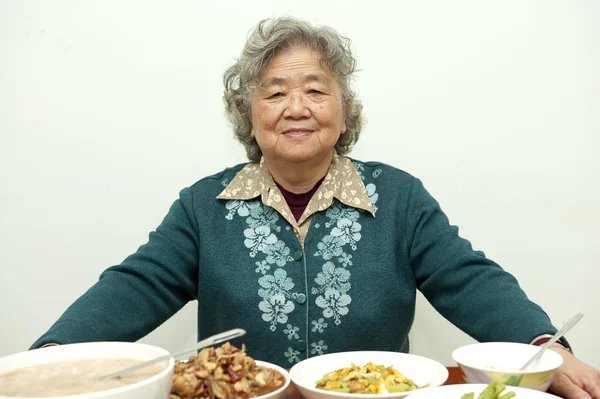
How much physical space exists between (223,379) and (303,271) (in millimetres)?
828

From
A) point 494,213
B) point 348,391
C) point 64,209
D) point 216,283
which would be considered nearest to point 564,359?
point 348,391

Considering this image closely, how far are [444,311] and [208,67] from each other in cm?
138

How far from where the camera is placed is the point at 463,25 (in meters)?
2.41

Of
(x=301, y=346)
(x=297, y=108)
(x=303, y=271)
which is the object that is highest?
(x=297, y=108)

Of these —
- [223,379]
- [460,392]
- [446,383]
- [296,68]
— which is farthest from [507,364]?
[296,68]

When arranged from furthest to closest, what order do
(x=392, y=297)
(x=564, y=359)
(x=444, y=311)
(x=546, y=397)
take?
(x=392, y=297)
(x=444, y=311)
(x=564, y=359)
(x=546, y=397)

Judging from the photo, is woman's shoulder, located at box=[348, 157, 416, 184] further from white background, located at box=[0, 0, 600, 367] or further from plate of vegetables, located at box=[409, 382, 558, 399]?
plate of vegetables, located at box=[409, 382, 558, 399]

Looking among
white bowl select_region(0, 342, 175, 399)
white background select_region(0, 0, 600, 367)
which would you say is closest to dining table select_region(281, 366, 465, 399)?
white bowl select_region(0, 342, 175, 399)

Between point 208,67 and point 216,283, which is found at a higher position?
point 208,67

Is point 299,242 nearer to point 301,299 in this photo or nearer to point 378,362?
point 301,299

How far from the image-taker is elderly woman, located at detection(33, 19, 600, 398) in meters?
1.86

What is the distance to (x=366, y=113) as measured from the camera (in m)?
2.46

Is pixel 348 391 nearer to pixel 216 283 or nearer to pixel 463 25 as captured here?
pixel 216 283

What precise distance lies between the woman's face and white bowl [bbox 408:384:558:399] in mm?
1004
